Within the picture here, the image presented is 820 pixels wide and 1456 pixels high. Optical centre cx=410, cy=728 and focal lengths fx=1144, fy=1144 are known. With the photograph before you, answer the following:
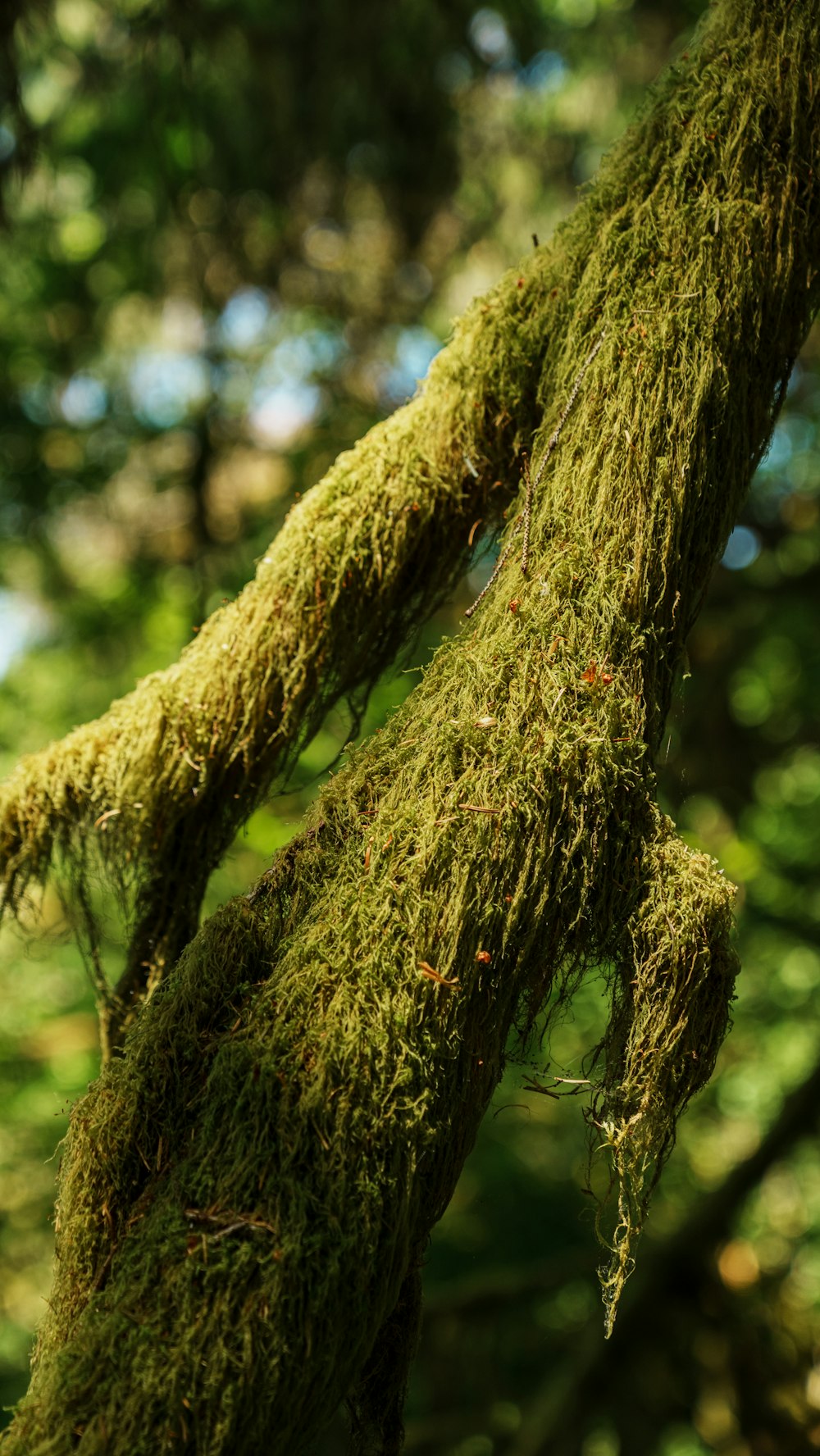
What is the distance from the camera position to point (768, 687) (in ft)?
32.0

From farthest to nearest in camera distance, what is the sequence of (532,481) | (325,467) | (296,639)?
(325,467), (296,639), (532,481)

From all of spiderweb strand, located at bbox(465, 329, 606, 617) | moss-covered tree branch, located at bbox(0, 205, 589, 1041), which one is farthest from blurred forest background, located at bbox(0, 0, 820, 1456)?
spiderweb strand, located at bbox(465, 329, 606, 617)

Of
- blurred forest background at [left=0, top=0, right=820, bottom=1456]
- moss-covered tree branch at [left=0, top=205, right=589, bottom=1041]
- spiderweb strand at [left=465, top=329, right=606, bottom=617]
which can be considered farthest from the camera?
blurred forest background at [left=0, top=0, right=820, bottom=1456]

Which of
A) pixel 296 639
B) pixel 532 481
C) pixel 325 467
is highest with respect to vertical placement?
pixel 325 467

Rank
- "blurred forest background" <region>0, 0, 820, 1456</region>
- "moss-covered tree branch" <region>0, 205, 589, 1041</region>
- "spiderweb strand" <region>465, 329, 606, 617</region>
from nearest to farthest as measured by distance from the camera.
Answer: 1. "spiderweb strand" <region>465, 329, 606, 617</region>
2. "moss-covered tree branch" <region>0, 205, 589, 1041</region>
3. "blurred forest background" <region>0, 0, 820, 1456</region>

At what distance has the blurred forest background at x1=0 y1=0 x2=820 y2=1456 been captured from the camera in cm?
593

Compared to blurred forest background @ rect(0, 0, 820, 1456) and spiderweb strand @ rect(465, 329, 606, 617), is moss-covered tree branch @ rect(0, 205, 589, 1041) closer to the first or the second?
spiderweb strand @ rect(465, 329, 606, 617)

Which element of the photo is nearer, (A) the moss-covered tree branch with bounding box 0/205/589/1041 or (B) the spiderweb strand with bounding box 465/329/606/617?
(B) the spiderweb strand with bounding box 465/329/606/617

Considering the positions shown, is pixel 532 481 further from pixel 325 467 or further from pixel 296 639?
pixel 325 467

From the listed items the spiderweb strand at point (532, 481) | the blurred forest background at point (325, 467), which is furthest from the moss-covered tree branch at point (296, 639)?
the blurred forest background at point (325, 467)

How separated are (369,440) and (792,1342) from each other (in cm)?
598

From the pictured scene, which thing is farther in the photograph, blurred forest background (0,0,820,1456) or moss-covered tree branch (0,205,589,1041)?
blurred forest background (0,0,820,1456)

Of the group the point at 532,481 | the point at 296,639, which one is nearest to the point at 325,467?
the point at 296,639

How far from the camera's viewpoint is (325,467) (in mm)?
7008
